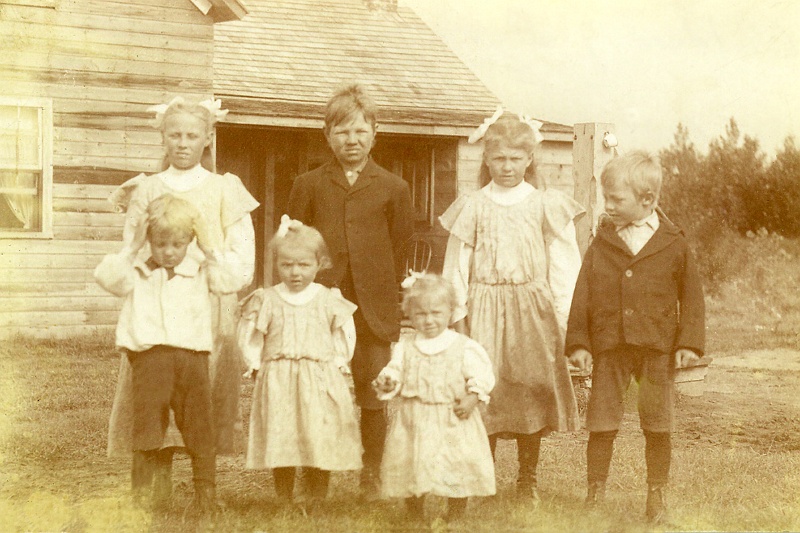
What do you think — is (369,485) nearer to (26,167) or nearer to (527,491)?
(527,491)

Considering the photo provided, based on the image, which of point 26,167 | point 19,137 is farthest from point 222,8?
point 26,167

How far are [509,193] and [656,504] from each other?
159cm

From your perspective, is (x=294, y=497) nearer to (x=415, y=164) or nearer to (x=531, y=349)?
(x=531, y=349)

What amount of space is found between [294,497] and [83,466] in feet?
5.19

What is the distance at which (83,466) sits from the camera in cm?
573

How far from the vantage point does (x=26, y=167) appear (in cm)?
1030

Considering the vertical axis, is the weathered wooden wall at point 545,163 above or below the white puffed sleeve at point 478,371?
above

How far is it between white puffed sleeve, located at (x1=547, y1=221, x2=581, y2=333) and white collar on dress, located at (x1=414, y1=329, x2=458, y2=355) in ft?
2.12

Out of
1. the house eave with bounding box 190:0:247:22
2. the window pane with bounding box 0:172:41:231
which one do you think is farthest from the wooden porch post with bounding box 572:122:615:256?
the window pane with bounding box 0:172:41:231

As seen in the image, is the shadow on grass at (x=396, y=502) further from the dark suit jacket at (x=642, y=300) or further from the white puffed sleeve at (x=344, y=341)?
the dark suit jacket at (x=642, y=300)

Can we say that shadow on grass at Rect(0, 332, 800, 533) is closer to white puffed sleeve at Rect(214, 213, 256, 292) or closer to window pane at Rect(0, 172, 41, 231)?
white puffed sleeve at Rect(214, 213, 256, 292)

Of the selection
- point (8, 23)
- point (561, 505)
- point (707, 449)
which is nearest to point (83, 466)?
point (561, 505)

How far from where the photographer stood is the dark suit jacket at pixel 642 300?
4.59 m

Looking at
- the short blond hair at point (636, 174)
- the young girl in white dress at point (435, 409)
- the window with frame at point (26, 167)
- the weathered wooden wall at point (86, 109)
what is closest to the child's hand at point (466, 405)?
the young girl in white dress at point (435, 409)
